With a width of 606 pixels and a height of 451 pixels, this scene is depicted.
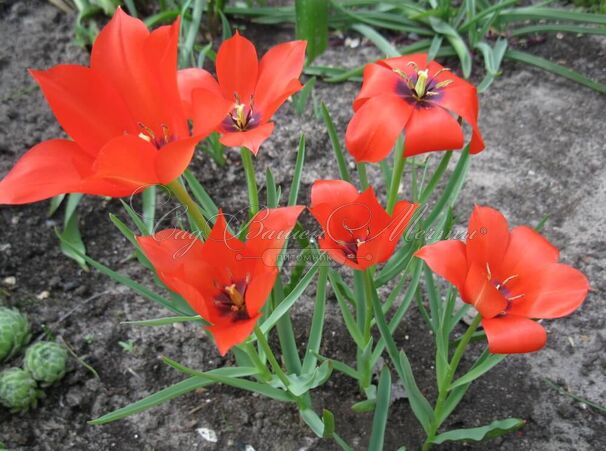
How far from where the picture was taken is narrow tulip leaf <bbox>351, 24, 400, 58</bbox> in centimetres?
245

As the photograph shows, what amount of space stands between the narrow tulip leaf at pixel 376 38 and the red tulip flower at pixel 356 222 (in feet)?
4.96

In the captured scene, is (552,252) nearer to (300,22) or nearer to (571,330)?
(571,330)

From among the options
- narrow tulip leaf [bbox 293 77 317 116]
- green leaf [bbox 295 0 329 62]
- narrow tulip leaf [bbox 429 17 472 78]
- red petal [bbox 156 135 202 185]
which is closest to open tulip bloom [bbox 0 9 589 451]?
red petal [bbox 156 135 202 185]

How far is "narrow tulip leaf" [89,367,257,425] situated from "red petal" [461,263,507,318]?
504mm

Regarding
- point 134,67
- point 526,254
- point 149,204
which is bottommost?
point 149,204

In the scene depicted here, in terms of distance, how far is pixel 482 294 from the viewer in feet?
3.07

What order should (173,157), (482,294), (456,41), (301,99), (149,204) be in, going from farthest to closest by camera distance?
(456,41), (301,99), (149,204), (482,294), (173,157)

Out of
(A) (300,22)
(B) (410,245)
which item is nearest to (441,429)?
(B) (410,245)

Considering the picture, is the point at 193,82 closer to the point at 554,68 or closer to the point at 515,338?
the point at 515,338

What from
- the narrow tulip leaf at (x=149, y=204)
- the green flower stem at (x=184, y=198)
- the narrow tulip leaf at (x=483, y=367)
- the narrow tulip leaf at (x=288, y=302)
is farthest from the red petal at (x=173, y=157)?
the narrow tulip leaf at (x=149, y=204)

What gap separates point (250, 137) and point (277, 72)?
18 cm

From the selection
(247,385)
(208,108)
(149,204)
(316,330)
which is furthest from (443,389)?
(149,204)

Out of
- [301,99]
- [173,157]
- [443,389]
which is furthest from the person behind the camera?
[301,99]

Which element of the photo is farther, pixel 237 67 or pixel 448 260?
pixel 237 67
